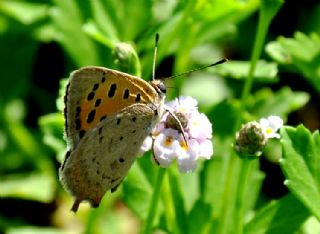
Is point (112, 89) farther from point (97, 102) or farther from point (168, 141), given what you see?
point (168, 141)

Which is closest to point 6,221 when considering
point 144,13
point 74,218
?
point 74,218

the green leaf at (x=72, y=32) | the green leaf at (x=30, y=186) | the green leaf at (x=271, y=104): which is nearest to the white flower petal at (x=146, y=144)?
the green leaf at (x=271, y=104)

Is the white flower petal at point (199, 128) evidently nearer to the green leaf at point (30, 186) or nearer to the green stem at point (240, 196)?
the green stem at point (240, 196)

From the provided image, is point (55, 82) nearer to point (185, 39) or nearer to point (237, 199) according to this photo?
point (185, 39)

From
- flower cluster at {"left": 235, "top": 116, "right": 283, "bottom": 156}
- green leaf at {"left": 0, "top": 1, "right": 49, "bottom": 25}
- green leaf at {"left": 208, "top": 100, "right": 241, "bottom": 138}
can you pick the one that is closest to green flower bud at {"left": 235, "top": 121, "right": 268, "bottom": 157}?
flower cluster at {"left": 235, "top": 116, "right": 283, "bottom": 156}

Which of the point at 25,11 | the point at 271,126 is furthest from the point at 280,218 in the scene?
the point at 25,11
